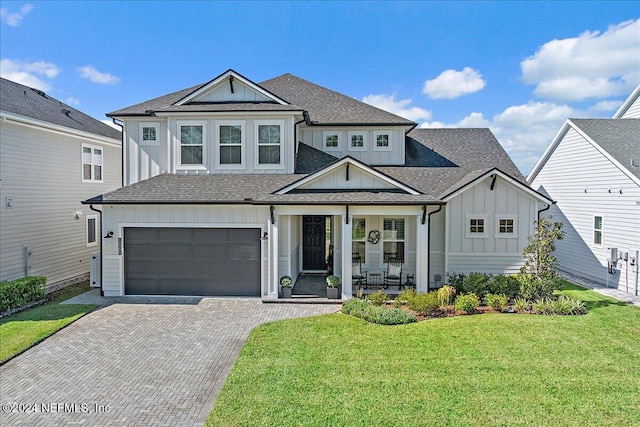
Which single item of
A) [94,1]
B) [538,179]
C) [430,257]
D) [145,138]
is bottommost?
[430,257]

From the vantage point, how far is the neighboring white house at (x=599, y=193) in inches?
517

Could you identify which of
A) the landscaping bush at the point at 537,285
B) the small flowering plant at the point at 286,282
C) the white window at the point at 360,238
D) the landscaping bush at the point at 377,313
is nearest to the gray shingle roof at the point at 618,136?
the landscaping bush at the point at 537,285

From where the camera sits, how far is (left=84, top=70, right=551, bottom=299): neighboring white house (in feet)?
40.8

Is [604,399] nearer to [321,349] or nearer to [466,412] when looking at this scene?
[466,412]

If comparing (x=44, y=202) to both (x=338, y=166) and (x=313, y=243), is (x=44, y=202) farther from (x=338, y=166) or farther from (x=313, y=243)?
(x=338, y=166)

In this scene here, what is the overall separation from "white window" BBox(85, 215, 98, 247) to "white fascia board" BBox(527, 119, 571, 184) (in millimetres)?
20898

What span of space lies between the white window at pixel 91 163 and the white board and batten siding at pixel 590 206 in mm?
20562

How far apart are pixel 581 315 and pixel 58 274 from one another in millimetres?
17846

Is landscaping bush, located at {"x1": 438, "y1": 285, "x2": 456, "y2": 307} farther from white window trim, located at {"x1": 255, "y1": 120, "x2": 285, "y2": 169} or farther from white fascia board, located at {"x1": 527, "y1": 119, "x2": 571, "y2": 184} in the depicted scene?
white fascia board, located at {"x1": 527, "y1": 119, "x2": 571, "y2": 184}

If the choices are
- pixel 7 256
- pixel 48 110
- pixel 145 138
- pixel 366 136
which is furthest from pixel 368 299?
pixel 48 110

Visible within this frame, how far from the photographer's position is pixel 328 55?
20.9 metres

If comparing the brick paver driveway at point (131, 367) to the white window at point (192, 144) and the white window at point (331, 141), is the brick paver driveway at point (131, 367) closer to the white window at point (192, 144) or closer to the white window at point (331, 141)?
the white window at point (192, 144)

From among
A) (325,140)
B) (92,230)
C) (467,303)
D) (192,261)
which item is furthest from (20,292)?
(467,303)

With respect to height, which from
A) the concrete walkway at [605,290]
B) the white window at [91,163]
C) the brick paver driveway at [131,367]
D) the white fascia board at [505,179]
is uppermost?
the white window at [91,163]
